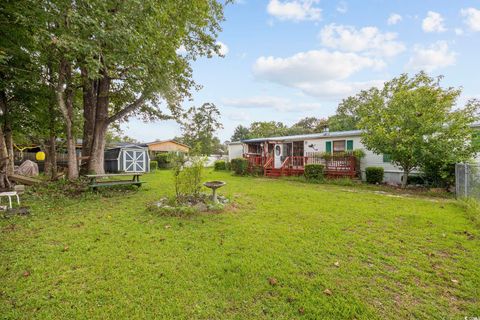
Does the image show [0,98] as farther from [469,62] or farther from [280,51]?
[469,62]

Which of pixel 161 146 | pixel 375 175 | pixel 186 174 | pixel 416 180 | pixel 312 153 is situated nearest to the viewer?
pixel 186 174

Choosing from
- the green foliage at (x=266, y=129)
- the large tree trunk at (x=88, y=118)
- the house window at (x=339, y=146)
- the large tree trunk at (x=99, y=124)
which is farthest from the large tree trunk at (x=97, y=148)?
the green foliage at (x=266, y=129)

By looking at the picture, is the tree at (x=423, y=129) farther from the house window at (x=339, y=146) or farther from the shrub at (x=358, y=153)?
the house window at (x=339, y=146)

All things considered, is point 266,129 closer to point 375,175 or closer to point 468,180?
point 375,175

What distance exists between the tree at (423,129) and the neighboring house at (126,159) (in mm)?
17025

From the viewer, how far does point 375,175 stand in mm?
10562

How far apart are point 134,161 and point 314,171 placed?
1464 cm

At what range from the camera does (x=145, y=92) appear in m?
9.26

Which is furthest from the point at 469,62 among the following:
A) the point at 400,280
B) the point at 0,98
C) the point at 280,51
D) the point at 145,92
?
the point at 0,98

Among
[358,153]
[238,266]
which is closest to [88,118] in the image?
[238,266]

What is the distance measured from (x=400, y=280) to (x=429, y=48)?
12352 mm

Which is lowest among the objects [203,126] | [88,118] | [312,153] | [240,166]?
[240,166]

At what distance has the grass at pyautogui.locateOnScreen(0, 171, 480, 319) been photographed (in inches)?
85.7

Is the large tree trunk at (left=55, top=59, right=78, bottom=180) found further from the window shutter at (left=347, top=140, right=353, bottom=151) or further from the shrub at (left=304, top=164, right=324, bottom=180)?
the window shutter at (left=347, top=140, right=353, bottom=151)
